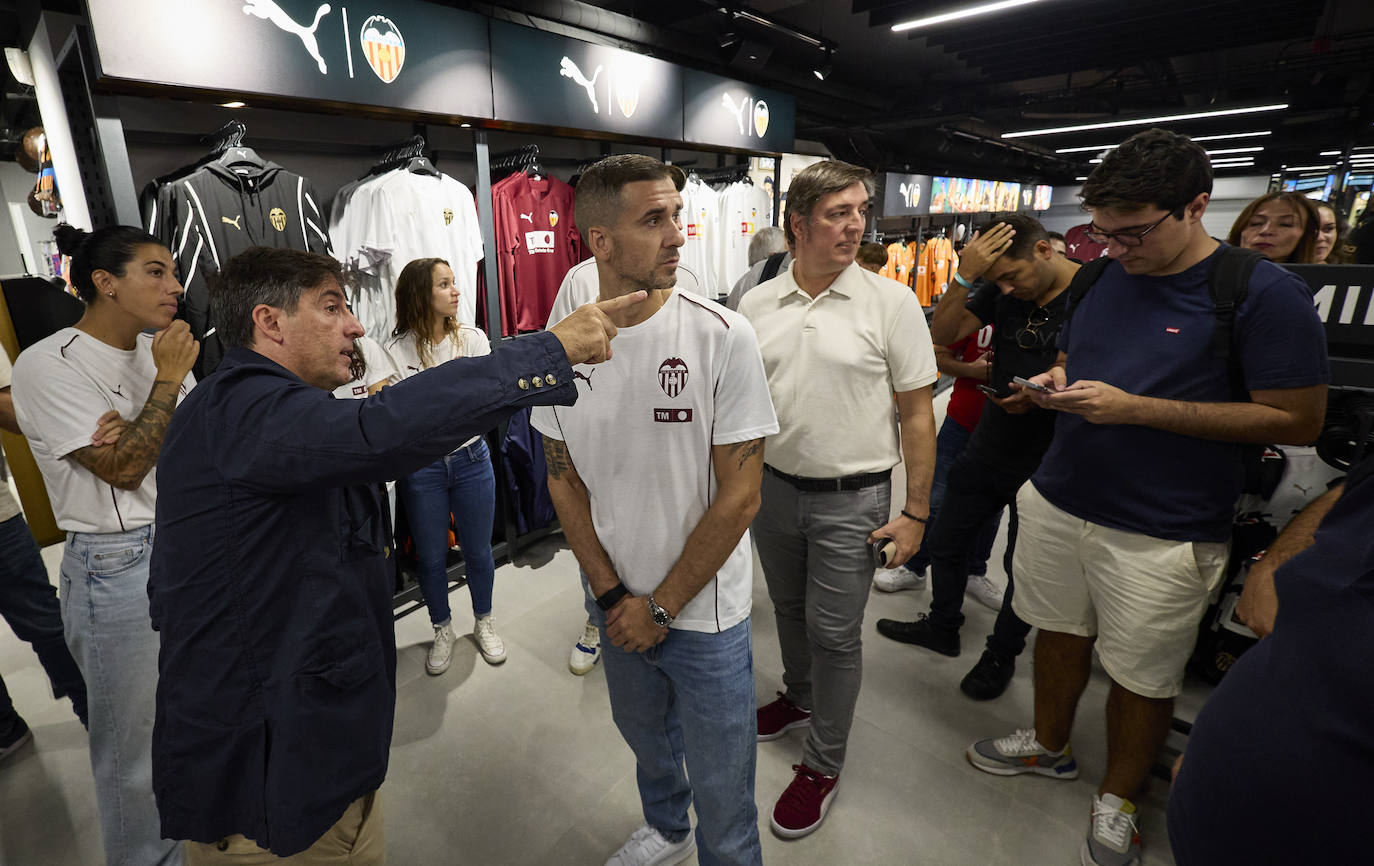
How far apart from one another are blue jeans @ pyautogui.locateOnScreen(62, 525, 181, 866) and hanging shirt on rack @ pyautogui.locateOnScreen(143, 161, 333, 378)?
1.14 m

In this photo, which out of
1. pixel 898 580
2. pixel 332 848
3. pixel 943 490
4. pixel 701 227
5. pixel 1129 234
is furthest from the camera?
pixel 701 227

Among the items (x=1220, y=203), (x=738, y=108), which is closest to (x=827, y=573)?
(x=738, y=108)

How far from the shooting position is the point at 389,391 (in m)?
0.94

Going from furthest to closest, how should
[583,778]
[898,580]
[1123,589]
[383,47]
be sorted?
1. [898,580]
2. [383,47]
3. [583,778]
4. [1123,589]

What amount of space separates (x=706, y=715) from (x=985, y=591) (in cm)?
249

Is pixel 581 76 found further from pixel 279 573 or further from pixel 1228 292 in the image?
pixel 279 573

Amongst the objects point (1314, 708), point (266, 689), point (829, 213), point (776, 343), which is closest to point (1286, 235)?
point (829, 213)

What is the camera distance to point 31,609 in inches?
90.0

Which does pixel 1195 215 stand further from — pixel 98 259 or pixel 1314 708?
pixel 98 259

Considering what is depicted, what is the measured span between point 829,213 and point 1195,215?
918 millimetres

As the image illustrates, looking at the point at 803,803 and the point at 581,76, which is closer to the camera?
the point at 803,803

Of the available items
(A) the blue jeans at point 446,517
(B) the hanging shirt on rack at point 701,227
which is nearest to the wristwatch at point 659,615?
(A) the blue jeans at point 446,517

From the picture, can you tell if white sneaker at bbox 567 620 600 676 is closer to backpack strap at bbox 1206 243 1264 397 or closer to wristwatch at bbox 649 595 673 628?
→ wristwatch at bbox 649 595 673 628

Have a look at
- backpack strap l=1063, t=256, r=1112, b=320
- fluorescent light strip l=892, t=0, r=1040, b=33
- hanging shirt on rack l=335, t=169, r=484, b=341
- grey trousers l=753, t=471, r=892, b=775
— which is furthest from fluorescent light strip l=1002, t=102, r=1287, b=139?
grey trousers l=753, t=471, r=892, b=775
